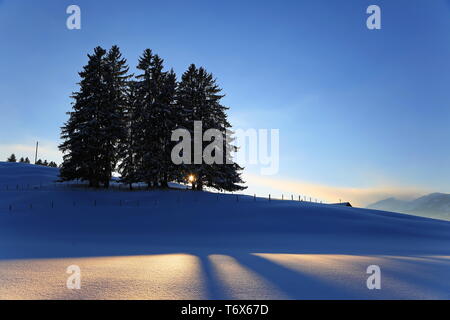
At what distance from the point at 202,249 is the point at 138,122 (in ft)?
78.8

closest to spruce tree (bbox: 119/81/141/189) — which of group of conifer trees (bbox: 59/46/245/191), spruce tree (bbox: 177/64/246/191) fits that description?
group of conifer trees (bbox: 59/46/245/191)

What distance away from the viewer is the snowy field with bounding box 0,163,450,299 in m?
4.82

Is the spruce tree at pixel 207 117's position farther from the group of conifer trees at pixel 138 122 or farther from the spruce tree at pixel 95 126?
the spruce tree at pixel 95 126

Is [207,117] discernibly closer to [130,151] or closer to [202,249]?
[130,151]

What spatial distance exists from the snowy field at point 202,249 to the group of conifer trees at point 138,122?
11.1 ft

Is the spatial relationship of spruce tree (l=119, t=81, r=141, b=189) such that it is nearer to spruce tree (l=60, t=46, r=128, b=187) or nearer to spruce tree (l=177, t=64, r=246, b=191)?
spruce tree (l=60, t=46, r=128, b=187)

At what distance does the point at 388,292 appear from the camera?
4754 mm

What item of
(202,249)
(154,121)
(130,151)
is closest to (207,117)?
(154,121)

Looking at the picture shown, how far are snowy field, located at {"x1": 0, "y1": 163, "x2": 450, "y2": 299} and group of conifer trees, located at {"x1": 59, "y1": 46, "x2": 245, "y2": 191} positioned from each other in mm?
3377

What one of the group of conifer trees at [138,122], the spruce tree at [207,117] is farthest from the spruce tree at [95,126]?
the spruce tree at [207,117]

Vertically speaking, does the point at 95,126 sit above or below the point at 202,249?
above

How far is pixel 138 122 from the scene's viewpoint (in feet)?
102

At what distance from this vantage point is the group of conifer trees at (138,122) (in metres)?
29.2
